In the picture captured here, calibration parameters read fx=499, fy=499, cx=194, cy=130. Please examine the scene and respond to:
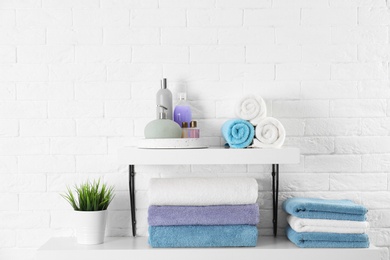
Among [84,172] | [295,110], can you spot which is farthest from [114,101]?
[295,110]

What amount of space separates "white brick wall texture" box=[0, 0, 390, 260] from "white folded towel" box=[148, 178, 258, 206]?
0.60 ft

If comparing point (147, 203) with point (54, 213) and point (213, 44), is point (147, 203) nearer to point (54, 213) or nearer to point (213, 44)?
point (54, 213)

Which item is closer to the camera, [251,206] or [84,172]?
[251,206]

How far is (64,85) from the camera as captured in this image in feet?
6.31

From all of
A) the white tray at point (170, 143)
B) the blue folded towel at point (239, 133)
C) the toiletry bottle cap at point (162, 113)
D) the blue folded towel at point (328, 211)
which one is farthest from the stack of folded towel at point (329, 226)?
the toiletry bottle cap at point (162, 113)

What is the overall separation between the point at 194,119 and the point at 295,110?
0.39m

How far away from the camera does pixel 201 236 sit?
1.72m

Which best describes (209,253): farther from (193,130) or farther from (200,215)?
(193,130)

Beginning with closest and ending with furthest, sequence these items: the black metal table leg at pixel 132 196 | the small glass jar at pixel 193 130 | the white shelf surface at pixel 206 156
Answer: the white shelf surface at pixel 206 156 → the small glass jar at pixel 193 130 → the black metal table leg at pixel 132 196

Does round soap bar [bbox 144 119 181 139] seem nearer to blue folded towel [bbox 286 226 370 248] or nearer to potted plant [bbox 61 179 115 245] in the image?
potted plant [bbox 61 179 115 245]

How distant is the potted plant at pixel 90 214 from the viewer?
1.77 metres

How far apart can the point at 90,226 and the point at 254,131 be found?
67cm

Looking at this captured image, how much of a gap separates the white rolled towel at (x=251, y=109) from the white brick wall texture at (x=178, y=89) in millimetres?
147

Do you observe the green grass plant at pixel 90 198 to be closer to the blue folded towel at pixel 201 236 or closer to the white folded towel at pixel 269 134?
the blue folded towel at pixel 201 236
